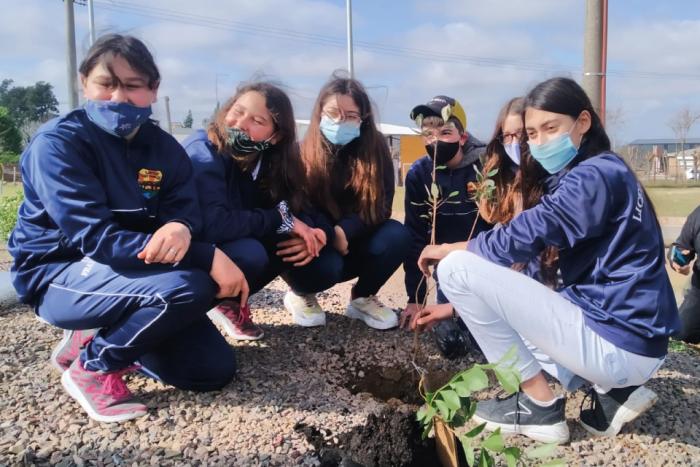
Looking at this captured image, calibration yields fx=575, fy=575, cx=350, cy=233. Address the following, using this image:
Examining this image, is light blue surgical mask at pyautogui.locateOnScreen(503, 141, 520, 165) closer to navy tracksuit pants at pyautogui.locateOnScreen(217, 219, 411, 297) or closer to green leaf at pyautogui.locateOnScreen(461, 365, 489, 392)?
navy tracksuit pants at pyautogui.locateOnScreen(217, 219, 411, 297)

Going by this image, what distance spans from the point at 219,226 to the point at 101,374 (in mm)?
817

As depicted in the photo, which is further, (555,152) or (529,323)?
(555,152)

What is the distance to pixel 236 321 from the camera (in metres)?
3.08

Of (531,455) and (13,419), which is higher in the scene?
(531,455)

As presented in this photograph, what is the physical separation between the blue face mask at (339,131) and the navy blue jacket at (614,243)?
1.31 m

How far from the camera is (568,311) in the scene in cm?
204

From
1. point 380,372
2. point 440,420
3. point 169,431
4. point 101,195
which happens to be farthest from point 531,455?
point 101,195

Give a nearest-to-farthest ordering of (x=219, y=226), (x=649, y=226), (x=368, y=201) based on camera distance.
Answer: (x=649, y=226), (x=219, y=226), (x=368, y=201)

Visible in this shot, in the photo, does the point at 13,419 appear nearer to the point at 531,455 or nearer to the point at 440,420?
the point at 440,420

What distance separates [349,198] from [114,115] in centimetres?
147

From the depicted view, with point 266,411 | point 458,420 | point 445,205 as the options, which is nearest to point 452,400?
point 458,420

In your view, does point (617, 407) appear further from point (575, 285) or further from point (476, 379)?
point (476, 379)

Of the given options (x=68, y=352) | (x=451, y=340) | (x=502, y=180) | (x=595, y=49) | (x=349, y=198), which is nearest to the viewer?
(x=68, y=352)

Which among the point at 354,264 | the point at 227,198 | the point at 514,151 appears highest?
the point at 514,151
